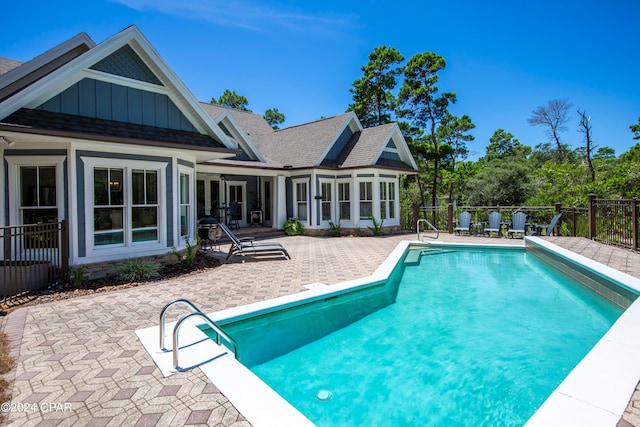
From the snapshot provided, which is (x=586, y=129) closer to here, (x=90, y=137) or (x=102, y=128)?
(x=102, y=128)

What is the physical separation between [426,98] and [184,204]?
21.2 metres

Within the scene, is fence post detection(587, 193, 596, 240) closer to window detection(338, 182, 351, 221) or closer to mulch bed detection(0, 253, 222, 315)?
window detection(338, 182, 351, 221)

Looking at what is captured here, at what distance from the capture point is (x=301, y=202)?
17.3m

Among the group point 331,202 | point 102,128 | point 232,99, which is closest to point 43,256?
point 102,128

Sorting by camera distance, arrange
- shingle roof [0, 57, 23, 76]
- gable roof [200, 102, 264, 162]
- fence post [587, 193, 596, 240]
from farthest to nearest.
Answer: gable roof [200, 102, 264, 162] < fence post [587, 193, 596, 240] < shingle roof [0, 57, 23, 76]

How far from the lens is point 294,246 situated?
13352mm

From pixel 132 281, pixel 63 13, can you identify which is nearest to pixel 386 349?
pixel 132 281

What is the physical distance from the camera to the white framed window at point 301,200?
1700 cm

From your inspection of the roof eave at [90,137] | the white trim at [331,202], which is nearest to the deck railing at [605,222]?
the white trim at [331,202]

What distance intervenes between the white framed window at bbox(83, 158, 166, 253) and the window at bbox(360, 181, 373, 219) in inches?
401

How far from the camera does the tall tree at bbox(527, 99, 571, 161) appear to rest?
32.6m

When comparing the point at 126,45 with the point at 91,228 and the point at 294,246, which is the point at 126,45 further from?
the point at 294,246

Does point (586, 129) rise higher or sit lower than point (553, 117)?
lower

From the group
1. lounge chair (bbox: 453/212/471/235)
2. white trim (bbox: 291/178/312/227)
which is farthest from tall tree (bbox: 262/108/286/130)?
lounge chair (bbox: 453/212/471/235)
